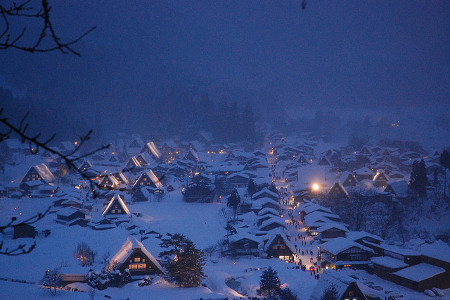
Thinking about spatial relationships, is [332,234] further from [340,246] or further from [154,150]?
[154,150]

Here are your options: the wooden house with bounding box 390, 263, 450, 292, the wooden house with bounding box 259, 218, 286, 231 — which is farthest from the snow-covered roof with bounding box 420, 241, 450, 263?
the wooden house with bounding box 259, 218, 286, 231

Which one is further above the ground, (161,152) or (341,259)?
(161,152)

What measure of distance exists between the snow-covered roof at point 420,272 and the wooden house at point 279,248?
5338 millimetres

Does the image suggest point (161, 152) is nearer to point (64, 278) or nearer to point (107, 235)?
point (107, 235)

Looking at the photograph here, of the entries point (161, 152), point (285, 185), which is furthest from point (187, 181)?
point (161, 152)

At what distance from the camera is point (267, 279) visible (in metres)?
13.3

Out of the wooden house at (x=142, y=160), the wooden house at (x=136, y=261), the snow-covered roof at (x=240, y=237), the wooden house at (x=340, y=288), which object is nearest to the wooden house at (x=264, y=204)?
the snow-covered roof at (x=240, y=237)

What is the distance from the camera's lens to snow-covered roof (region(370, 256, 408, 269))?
53.1 feet

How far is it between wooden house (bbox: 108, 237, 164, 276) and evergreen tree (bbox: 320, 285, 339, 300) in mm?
7175

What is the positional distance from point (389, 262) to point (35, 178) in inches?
1154

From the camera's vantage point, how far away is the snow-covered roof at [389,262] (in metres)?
16.2

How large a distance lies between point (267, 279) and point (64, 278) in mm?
8481

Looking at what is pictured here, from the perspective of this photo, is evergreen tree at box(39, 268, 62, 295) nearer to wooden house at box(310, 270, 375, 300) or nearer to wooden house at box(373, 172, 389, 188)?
wooden house at box(310, 270, 375, 300)

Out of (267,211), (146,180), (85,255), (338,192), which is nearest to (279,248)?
(267,211)
